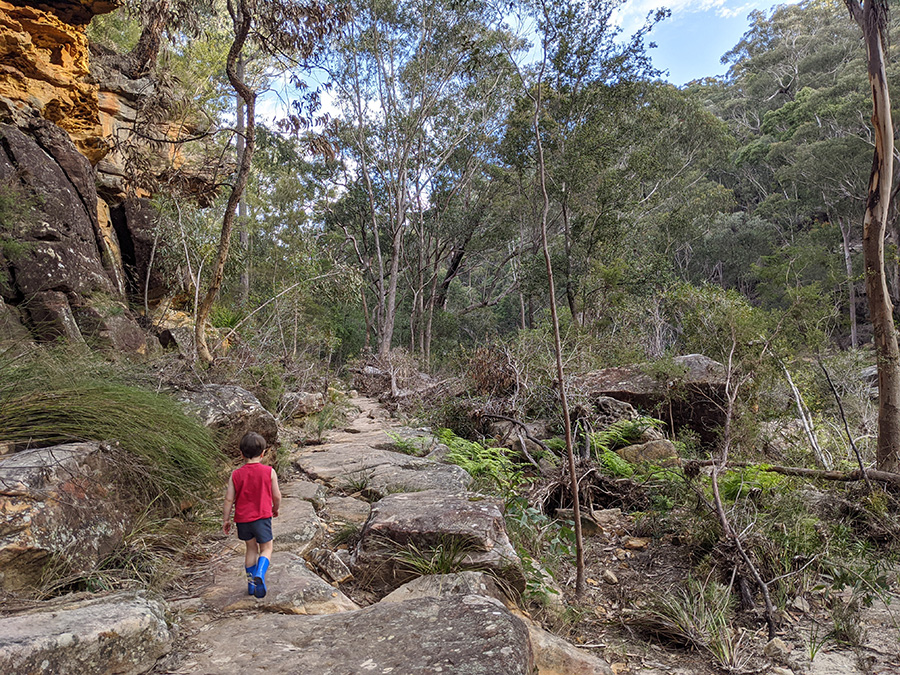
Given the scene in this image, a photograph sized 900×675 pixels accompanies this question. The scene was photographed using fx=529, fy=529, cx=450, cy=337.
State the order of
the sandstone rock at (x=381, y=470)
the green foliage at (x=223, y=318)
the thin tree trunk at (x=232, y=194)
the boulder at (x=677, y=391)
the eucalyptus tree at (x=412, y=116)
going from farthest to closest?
1. the eucalyptus tree at (x=412, y=116)
2. the green foliage at (x=223, y=318)
3. the boulder at (x=677, y=391)
4. the thin tree trunk at (x=232, y=194)
5. the sandstone rock at (x=381, y=470)

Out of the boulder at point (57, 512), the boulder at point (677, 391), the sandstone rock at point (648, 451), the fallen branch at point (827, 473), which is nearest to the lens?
the boulder at point (57, 512)

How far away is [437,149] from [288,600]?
70.6ft

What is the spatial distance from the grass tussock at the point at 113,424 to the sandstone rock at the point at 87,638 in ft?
3.67

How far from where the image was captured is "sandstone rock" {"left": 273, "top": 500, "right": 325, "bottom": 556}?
137 inches

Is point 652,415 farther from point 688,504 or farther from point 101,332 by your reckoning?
point 101,332

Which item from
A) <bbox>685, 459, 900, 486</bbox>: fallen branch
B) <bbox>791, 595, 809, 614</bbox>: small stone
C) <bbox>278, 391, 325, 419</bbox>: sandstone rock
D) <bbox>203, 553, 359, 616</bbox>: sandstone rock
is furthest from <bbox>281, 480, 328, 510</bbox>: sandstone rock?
<bbox>685, 459, 900, 486</bbox>: fallen branch

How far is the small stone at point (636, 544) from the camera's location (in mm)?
4758

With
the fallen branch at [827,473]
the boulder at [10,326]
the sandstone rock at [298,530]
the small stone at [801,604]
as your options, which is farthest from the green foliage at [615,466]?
the boulder at [10,326]

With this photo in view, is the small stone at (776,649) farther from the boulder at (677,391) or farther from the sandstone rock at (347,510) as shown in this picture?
the boulder at (677,391)

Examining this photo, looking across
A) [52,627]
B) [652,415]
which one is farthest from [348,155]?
[52,627]

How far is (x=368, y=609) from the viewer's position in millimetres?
2514

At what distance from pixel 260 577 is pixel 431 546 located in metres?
1.06

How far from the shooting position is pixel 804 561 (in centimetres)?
397

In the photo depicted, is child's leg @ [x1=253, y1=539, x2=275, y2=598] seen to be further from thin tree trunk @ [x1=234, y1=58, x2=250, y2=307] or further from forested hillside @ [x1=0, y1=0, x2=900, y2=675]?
thin tree trunk @ [x1=234, y1=58, x2=250, y2=307]
